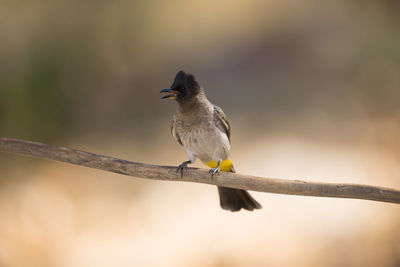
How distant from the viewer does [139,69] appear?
5.90 m

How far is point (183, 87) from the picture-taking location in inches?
67.5

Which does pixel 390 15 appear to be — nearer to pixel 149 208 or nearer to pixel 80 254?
pixel 149 208

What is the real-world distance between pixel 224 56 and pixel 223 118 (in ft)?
13.9

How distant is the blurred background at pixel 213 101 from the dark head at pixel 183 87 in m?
1.56

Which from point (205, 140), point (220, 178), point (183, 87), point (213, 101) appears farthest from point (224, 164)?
point (213, 101)

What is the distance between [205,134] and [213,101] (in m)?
3.29

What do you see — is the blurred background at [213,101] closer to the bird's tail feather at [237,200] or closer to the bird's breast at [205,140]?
the bird's tail feather at [237,200]

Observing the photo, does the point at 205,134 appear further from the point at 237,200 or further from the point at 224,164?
the point at 237,200

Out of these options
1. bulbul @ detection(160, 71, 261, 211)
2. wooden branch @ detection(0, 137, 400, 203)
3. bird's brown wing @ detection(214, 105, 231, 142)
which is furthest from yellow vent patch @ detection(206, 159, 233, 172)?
wooden branch @ detection(0, 137, 400, 203)

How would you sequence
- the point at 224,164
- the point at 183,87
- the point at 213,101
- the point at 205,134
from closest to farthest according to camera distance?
1. the point at 183,87
2. the point at 205,134
3. the point at 224,164
4. the point at 213,101

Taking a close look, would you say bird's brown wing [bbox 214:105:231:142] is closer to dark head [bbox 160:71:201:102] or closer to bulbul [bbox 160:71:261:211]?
bulbul [bbox 160:71:261:211]

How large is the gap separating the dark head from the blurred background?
1.56 m

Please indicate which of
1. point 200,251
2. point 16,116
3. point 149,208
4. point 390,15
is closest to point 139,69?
point 16,116

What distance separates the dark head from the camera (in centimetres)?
168
